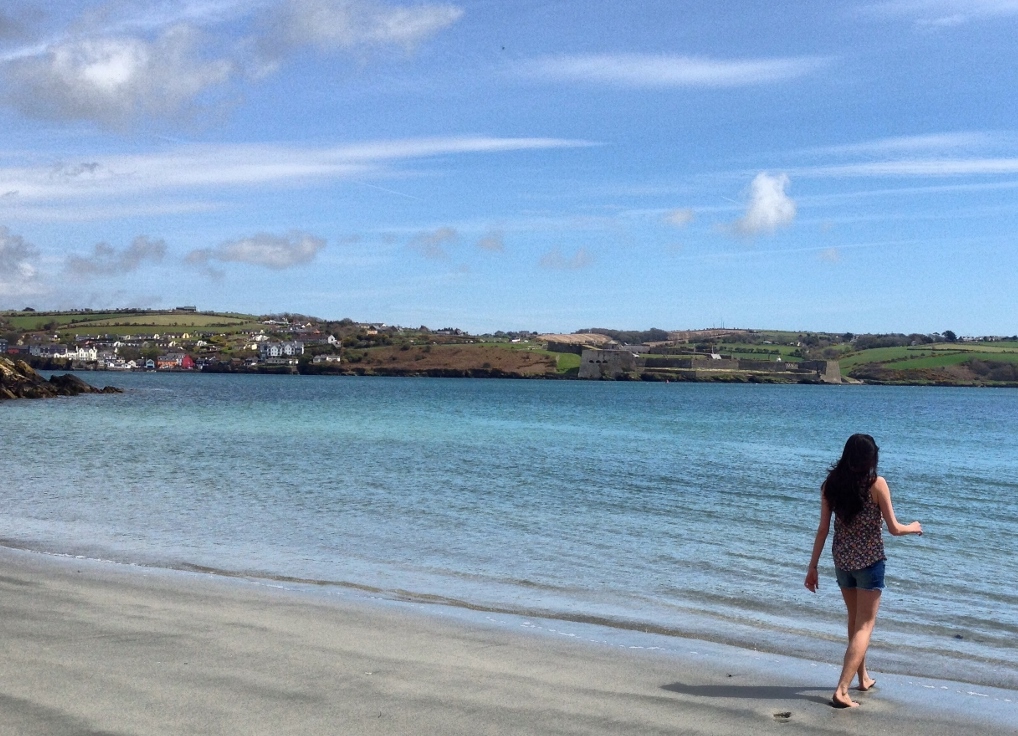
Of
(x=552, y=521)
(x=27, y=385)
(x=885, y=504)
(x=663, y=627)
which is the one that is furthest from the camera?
(x=27, y=385)

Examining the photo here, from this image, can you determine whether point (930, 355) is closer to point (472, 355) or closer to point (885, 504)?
point (472, 355)

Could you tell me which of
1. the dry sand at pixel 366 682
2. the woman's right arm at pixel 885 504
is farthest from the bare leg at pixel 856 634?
the woman's right arm at pixel 885 504

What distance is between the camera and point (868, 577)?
7.24 metres

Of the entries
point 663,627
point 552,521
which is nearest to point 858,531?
point 663,627

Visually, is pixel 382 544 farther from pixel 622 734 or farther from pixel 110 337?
pixel 110 337

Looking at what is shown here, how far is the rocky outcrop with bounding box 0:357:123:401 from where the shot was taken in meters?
66.7

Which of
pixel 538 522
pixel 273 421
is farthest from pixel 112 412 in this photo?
pixel 538 522

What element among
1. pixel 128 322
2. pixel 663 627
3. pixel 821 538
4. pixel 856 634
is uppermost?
pixel 128 322

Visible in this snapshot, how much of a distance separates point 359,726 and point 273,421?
47.8 m

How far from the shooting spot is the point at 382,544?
15.5 meters

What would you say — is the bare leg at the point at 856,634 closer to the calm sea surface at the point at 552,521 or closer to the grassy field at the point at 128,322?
the calm sea surface at the point at 552,521

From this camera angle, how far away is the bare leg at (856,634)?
716cm

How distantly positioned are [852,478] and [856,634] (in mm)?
1169

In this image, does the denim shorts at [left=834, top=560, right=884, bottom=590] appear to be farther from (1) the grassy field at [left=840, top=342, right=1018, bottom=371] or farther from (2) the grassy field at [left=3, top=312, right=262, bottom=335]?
(2) the grassy field at [left=3, top=312, right=262, bottom=335]
